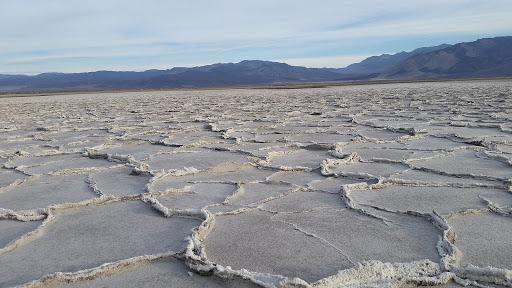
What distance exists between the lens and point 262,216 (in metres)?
1.90

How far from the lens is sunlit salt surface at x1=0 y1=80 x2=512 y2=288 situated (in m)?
1.35

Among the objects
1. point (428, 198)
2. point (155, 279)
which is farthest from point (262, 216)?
point (428, 198)

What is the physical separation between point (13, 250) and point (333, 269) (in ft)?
3.59

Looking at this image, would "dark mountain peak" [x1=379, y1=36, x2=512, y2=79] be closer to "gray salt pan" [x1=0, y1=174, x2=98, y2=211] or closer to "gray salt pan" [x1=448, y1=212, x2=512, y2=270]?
"gray salt pan" [x1=0, y1=174, x2=98, y2=211]

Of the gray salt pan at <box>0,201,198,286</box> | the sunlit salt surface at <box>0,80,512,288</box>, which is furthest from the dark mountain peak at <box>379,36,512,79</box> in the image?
the gray salt pan at <box>0,201,198,286</box>

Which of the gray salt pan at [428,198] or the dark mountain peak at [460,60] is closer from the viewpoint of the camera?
the gray salt pan at [428,198]

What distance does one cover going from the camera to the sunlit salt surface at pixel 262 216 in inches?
53.2

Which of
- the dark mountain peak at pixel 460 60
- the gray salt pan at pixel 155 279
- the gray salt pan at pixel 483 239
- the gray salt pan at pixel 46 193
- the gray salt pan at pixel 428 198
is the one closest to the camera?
the gray salt pan at pixel 155 279

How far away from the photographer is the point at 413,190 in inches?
88.2

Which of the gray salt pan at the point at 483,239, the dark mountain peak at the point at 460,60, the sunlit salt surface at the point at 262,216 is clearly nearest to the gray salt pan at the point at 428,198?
the sunlit salt surface at the point at 262,216

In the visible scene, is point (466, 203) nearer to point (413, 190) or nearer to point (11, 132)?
point (413, 190)

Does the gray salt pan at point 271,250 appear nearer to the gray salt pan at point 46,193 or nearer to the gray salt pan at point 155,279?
the gray salt pan at point 155,279

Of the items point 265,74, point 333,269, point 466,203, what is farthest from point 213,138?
point 265,74

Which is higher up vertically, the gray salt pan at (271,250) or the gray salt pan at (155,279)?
the gray salt pan at (155,279)
